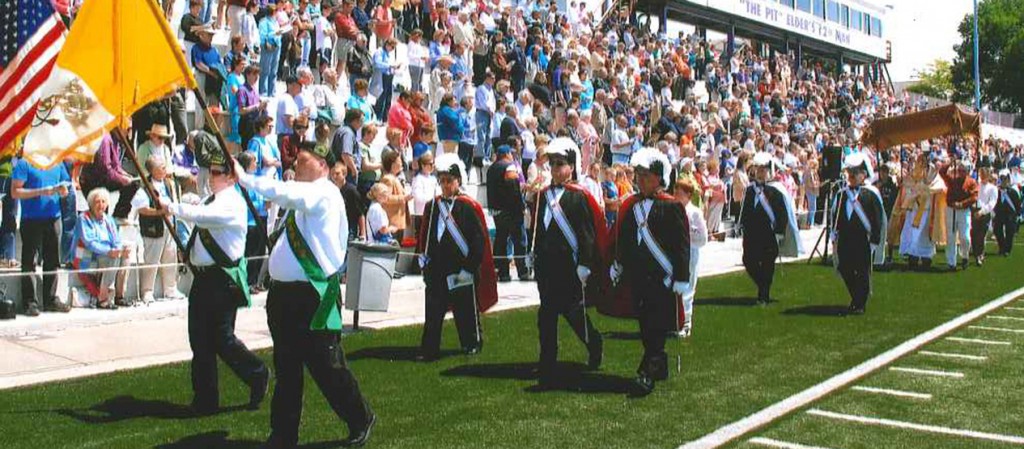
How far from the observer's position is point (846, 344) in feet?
35.4

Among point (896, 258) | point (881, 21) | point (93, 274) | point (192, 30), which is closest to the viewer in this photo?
point (93, 274)

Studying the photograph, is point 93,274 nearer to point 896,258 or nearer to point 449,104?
point 449,104

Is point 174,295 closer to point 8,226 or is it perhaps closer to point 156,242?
point 156,242

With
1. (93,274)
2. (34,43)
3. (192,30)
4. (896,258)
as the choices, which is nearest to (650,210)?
(34,43)

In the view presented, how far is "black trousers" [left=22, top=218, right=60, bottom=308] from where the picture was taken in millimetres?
11367

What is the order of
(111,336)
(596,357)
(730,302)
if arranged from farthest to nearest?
(730,302), (111,336), (596,357)

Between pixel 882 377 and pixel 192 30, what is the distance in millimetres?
10429

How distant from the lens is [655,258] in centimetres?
848

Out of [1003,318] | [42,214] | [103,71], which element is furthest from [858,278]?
[42,214]

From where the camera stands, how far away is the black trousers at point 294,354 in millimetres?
6586

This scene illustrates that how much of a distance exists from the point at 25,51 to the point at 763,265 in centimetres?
908

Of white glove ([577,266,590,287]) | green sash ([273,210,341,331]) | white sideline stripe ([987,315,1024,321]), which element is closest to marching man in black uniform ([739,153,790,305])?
white sideline stripe ([987,315,1024,321])

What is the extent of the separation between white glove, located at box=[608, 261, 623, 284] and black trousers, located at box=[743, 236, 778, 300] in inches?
220

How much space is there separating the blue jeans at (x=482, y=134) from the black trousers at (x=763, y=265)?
7368 millimetres
